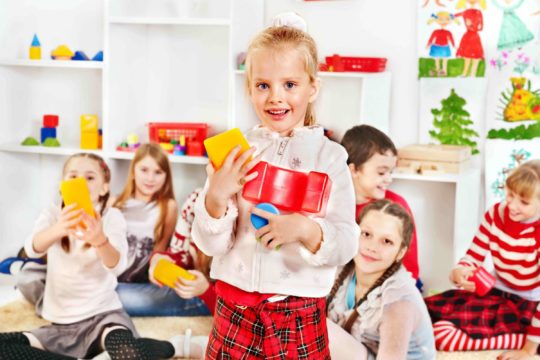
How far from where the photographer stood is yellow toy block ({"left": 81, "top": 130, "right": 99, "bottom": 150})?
275 cm

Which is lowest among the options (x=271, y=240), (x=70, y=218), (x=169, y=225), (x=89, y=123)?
(x=169, y=225)

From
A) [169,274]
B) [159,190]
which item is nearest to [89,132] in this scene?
[159,190]

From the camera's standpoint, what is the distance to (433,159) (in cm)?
243

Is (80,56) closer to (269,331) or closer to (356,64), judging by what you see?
(356,64)

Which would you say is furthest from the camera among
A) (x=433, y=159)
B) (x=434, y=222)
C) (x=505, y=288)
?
(x=434, y=222)

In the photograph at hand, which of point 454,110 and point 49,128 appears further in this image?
point 49,128

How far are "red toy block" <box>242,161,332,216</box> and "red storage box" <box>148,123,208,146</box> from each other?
1571 millimetres

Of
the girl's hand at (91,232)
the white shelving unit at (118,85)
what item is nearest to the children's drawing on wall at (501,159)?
the white shelving unit at (118,85)

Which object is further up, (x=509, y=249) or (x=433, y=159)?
(x=433, y=159)

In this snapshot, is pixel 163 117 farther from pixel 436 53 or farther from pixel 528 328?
pixel 528 328

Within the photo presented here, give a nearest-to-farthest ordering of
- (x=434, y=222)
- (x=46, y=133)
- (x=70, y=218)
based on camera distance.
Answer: (x=70, y=218) → (x=434, y=222) → (x=46, y=133)

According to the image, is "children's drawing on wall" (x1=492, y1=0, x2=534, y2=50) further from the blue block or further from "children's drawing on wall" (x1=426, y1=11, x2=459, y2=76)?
the blue block

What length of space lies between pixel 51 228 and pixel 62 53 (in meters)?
0.87

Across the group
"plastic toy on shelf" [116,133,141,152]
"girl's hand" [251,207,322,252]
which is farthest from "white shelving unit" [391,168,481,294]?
"girl's hand" [251,207,322,252]
